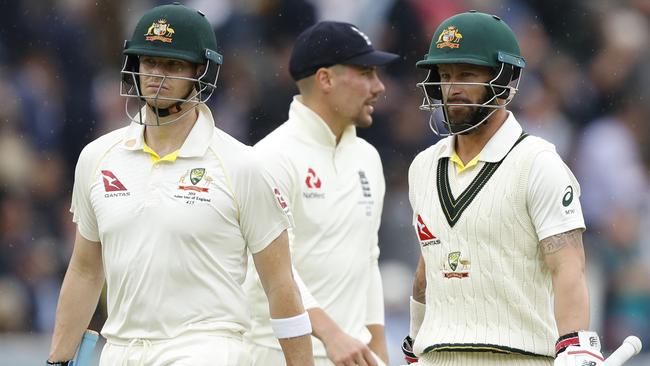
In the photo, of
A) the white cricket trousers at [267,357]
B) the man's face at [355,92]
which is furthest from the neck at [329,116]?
the white cricket trousers at [267,357]

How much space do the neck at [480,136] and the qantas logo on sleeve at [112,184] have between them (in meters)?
1.40

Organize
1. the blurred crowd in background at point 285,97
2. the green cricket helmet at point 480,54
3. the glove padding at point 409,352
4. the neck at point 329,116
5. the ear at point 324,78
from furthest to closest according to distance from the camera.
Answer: the blurred crowd in background at point 285,97, the ear at point 324,78, the neck at point 329,116, the glove padding at point 409,352, the green cricket helmet at point 480,54

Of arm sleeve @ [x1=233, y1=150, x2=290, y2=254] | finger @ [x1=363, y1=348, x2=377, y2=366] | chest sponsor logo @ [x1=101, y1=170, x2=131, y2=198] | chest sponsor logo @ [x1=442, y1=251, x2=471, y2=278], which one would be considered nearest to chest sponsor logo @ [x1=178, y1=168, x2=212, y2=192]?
arm sleeve @ [x1=233, y1=150, x2=290, y2=254]

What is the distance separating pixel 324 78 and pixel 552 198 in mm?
2862

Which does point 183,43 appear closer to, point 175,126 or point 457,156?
point 175,126

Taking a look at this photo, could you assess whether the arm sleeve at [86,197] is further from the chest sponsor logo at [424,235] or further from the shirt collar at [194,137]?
the chest sponsor logo at [424,235]

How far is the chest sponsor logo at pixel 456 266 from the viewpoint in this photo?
19.2ft

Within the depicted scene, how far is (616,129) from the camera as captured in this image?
11.8 m

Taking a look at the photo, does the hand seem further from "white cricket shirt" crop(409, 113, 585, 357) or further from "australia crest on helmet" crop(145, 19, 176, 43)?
"australia crest on helmet" crop(145, 19, 176, 43)

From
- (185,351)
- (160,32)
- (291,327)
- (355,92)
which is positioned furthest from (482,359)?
(355,92)

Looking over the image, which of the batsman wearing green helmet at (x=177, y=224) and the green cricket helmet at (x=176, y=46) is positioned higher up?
the green cricket helmet at (x=176, y=46)

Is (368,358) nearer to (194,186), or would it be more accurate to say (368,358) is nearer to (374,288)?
(374,288)

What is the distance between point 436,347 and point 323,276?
1.78 m

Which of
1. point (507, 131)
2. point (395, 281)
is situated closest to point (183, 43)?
point (507, 131)
